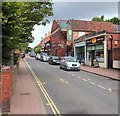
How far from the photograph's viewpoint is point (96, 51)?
69.6 feet

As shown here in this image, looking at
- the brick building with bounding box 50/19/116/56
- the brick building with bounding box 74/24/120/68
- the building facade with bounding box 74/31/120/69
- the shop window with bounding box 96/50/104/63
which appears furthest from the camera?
the brick building with bounding box 50/19/116/56

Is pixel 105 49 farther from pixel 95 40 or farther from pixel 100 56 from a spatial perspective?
pixel 95 40

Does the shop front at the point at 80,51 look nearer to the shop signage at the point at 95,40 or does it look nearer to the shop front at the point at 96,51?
the shop front at the point at 96,51

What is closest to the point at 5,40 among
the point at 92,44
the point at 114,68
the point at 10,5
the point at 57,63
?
the point at 10,5

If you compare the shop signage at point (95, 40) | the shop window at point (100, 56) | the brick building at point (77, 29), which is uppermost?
the brick building at point (77, 29)

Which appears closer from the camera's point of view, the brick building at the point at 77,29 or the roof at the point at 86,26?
the brick building at the point at 77,29

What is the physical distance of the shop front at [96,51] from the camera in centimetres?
1962

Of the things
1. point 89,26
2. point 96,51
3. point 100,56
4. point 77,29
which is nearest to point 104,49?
point 100,56

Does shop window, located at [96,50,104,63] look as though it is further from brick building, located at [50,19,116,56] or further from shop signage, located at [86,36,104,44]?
brick building, located at [50,19,116,56]

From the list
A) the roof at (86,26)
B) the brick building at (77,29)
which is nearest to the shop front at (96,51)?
the brick building at (77,29)

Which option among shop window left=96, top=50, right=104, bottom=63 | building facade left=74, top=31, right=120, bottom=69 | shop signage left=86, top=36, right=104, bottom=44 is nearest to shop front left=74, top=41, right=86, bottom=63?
shop signage left=86, top=36, right=104, bottom=44

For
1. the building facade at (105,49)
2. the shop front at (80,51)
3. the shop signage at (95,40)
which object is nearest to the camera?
the building facade at (105,49)

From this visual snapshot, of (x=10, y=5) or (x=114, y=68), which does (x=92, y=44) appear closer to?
(x=114, y=68)

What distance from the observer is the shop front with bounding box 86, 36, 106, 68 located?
1962 centimetres
